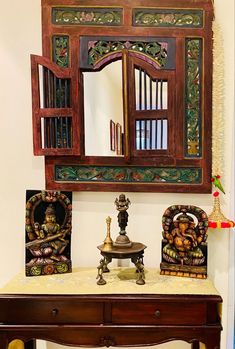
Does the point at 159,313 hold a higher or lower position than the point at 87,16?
lower

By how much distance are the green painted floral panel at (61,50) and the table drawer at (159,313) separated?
1161 millimetres

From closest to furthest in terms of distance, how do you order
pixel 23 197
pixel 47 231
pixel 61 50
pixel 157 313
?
pixel 157 313 < pixel 47 231 < pixel 61 50 < pixel 23 197

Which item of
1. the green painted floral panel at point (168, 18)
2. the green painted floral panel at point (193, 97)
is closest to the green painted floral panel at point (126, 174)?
the green painted floral panel at point (193, 97)

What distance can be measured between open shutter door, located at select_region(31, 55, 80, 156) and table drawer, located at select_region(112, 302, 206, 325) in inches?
29.9

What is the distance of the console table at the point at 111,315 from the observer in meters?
1.24

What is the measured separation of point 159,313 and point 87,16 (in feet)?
4.66

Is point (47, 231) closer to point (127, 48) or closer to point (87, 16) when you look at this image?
point (127, 48)

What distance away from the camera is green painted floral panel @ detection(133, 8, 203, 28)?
151 centimetres

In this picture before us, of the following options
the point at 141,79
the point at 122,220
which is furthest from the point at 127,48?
the point at 122,220

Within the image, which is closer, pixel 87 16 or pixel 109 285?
pixel 109 285

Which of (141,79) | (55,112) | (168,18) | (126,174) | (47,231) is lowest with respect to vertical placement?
(47,231)

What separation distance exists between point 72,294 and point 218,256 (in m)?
0.80

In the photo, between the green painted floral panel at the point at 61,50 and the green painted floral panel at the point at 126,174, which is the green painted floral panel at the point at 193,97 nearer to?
the green painted floral panel at the point at 126,174

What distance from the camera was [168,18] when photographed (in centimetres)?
152
